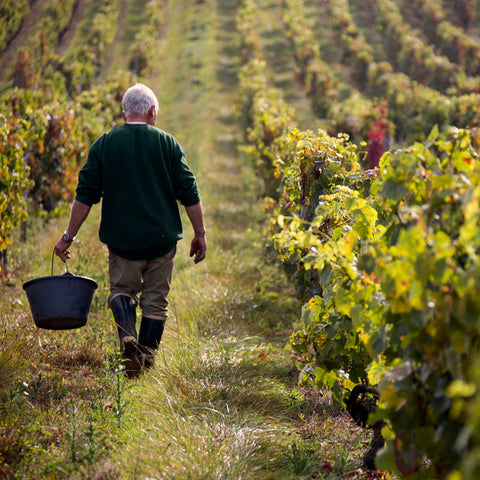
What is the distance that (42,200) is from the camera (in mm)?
8305

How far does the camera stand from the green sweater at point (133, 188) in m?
3.69

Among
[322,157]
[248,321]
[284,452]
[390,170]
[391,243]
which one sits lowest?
[248,321]

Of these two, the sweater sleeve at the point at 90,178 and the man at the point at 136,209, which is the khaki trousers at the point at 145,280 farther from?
the sweater sleeve at the point at 90,178

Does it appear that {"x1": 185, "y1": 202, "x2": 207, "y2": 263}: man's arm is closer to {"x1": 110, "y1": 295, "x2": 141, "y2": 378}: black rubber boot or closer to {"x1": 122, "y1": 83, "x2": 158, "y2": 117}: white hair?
{"x1": 110, "y1": 295, "x2": 141, "y2": 378}: black rubber boot

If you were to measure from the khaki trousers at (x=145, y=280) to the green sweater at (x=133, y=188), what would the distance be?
82mm

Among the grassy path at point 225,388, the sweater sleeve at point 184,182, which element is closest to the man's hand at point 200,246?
the sweater sleeve at point 184,182

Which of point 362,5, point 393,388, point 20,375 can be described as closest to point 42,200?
point 20,375

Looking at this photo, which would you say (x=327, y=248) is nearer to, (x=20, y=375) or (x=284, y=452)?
(x=284, y=452)

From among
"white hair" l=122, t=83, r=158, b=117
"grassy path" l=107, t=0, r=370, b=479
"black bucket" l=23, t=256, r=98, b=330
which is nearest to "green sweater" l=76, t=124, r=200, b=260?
"white hair" l=122, t=83, r=158, b=117

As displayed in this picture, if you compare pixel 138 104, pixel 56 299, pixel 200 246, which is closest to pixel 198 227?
pixel 200 246

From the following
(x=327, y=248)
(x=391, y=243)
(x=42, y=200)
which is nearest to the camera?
(x=391, y=243)

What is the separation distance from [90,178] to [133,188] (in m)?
0.32

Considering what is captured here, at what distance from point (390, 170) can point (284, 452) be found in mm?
1595

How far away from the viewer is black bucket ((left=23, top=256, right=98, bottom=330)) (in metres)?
3.31
